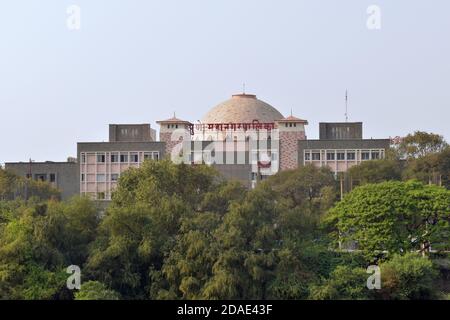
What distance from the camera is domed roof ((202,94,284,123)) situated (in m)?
77.9

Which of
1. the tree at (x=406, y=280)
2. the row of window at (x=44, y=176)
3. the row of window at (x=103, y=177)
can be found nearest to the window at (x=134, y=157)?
the row of window at (x=103, y=177)

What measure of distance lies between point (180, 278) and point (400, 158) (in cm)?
3073

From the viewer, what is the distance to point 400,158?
210 feet

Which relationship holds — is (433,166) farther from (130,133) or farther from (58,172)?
(58,172)

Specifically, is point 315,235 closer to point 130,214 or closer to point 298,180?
point 130,214

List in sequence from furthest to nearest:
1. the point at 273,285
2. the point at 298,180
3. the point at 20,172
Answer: the point at 20,172, the point at 298,180, the point at 273,285

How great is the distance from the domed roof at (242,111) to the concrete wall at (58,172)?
999cm

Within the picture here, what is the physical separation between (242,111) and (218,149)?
237 inches

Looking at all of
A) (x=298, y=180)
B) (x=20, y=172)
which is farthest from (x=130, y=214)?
(x=20, y=172)

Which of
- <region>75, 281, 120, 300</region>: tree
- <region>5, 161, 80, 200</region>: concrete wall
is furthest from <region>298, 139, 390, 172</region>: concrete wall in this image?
<region>75, 281, 120, 300</region>: tree

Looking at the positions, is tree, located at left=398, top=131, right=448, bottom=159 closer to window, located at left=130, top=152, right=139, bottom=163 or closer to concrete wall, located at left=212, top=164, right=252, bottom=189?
concrete wall, located at left=212, top=164, right=252, bottom=189

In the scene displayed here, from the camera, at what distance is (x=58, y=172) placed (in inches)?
2894

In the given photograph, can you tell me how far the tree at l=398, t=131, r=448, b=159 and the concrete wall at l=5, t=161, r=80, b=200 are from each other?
2103 centimetres

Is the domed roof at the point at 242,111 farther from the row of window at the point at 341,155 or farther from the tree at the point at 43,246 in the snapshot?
the tree at the point at 43,246
